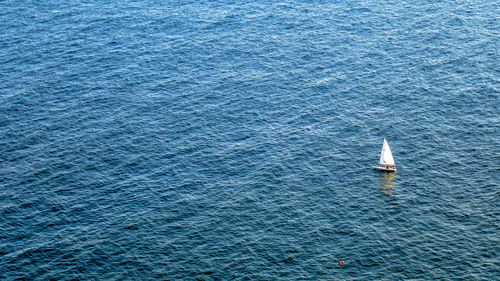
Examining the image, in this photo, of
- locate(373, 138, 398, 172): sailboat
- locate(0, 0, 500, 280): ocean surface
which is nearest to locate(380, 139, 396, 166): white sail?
locate(373, 138, 398, 172): sailboat

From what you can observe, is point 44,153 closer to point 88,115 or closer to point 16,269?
point 88,115

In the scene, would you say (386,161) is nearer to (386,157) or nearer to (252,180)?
(386,157)

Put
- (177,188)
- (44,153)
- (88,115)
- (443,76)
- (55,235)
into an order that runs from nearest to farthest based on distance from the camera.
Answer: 1. (55,235)
2. (177,188)
3. (44,153)
4. (88,115)
5. (443,76)

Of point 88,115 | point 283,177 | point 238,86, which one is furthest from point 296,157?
point 88,115

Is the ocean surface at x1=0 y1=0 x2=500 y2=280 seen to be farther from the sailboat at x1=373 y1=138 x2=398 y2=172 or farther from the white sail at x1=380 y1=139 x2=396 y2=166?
the white sail at x1=380 y1=139 x2=396 y2=166


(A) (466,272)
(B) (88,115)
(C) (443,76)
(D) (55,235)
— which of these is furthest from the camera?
(C) (443,76)

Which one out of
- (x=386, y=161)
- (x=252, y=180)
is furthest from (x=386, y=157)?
(x=252, y=180)
